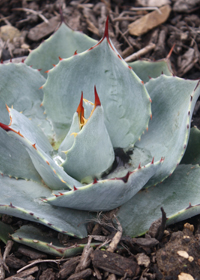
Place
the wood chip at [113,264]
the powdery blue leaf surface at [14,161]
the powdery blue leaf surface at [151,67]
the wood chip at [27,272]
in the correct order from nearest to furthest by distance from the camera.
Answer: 1. the wood chip at [113,264]
2. the wood chip at [27,272]
3. the powdery blue leaf surface at [14,161]
4. the powdery blue leaf surface at [151,67]

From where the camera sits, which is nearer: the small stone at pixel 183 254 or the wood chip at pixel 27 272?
the small stone at pixel 183 254

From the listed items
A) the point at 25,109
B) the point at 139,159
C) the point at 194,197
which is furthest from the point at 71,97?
the point at 194,197

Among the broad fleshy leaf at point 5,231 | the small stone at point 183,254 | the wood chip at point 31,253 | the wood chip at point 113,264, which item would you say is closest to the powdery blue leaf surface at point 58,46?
the broad fleshy leaf at point 5,231

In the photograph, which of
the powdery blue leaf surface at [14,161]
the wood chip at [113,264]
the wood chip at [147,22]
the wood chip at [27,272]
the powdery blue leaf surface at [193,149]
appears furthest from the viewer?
the wood chip at [147,22]

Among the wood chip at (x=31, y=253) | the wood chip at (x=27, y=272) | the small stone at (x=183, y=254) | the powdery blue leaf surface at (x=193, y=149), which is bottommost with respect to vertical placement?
the wood chip at (x=27, y=272)

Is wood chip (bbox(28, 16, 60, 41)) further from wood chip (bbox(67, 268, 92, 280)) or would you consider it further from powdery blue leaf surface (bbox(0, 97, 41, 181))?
wood chip (bbox(67, 268, 92, 280))

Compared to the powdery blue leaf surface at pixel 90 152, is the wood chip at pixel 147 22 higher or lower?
higher

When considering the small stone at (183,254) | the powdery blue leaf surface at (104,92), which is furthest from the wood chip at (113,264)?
the powdery blue leaf surface at (104,92)

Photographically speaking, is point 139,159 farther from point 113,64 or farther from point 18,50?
point 18,50

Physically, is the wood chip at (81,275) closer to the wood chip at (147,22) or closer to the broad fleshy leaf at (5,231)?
the broad fleshy leaf at (5,231)
